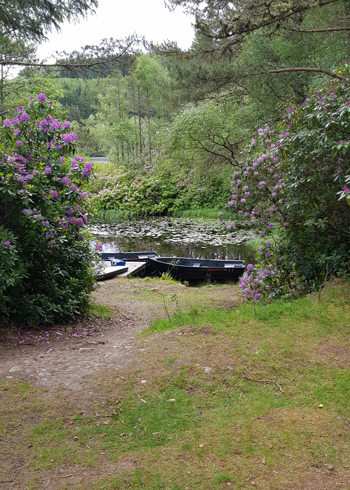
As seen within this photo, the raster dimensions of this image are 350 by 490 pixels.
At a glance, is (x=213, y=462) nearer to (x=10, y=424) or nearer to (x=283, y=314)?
(x=10, y=424)

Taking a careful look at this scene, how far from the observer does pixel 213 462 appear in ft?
8.31

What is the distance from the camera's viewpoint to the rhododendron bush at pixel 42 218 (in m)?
4.98

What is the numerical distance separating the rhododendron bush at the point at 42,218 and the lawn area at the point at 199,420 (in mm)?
1799

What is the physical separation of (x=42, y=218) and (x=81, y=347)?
5.28 feet

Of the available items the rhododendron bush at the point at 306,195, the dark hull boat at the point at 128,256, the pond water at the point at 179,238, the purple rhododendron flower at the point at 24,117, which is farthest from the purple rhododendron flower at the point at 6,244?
the pond water at the point at 179,238

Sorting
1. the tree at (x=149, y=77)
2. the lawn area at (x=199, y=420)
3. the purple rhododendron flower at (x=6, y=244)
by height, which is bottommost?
the lawn area at (x=199, y=420)

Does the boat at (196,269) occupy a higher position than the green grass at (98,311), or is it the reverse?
the green grass at (98,311)

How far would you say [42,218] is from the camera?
5145 millimetres

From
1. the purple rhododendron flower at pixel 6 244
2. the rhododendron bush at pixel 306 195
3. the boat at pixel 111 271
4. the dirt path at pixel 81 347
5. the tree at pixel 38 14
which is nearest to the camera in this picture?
the dirt path at pixel 81 347

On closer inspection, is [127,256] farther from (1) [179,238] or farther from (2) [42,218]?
(2) [42,218]

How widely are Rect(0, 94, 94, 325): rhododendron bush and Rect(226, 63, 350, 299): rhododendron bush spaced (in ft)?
8.68

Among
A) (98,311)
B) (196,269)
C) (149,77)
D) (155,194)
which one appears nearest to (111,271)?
(196,269)

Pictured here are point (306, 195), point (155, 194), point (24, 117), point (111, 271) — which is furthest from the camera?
point (155, 194)

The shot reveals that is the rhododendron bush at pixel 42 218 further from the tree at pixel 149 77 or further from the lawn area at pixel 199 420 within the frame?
the tree at pixel 149 77
